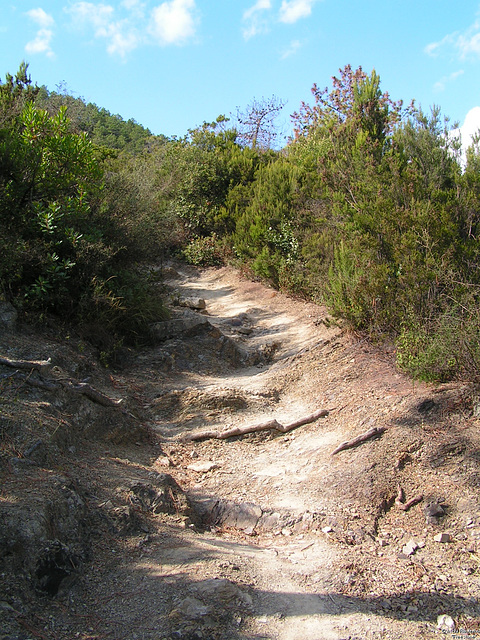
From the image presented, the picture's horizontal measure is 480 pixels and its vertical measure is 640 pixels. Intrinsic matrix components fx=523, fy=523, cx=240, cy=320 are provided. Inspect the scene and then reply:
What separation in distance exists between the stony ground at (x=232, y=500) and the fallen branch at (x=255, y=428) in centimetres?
6

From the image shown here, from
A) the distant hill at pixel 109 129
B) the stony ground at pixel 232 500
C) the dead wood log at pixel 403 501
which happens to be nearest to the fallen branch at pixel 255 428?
the stony ground at pixel 232 500

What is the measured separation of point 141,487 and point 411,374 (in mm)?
3392

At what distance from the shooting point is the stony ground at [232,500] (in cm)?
299

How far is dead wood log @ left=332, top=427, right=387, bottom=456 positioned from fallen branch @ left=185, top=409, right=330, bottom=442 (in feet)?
2.80

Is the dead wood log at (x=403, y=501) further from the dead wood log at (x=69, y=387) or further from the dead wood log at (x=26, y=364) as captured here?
the dead wood log at (x=26, y=364)

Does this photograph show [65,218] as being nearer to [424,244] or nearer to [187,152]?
[424,244]

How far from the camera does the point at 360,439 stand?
5387 millimetres

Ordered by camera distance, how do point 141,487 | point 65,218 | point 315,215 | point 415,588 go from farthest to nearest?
point 315,215
point 65,218
point 141,487
point 415,588

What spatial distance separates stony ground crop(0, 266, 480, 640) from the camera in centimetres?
299

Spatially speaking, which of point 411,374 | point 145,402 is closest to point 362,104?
point 411,374

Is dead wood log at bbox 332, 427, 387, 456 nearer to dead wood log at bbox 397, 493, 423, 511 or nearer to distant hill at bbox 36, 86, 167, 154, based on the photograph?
dead wood log at bbox 397, 493, 423, 511

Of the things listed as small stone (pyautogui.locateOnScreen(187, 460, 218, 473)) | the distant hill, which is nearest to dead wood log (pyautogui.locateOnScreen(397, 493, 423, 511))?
small stone (pyautogui.locateOnScreen(187, 460, 218, 473))

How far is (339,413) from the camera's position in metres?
6.20

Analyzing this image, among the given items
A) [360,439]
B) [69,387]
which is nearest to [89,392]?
[69,387]
